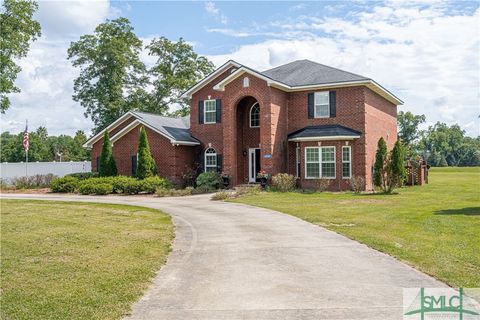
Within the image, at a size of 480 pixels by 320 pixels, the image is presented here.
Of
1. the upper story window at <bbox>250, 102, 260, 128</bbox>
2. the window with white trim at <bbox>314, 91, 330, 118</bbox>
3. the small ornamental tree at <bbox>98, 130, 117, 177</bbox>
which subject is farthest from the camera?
the small ornamental tree at <bbox>98, 130, 117, 177</bbox>

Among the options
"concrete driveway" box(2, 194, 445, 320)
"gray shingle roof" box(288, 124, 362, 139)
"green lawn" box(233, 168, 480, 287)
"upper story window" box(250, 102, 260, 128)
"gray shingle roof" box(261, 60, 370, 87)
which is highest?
"gray shingle roof" box(261, 60, 370, 87)

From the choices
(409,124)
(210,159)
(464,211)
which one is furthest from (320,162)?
(409,124)

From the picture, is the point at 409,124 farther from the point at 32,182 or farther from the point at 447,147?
the point at 32,182

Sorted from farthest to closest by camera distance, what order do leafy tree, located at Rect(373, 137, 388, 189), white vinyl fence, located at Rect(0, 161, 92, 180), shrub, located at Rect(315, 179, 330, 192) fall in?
white vinyl fence, located at Rect(0, 161, 92, 180) → shrub, located at Rect(315, 179, 330, 192) → leafy tree, located at Rect(373, 137, 388, 189)

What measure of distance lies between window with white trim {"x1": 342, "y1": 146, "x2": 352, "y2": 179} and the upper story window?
20.4ft

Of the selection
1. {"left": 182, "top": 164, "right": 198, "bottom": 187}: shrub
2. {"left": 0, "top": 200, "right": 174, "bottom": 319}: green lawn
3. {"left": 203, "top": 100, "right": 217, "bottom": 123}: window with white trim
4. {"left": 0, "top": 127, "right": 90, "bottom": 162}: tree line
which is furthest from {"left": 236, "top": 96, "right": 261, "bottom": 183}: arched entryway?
{"left": 0, "top": 127, "right": 90, "bottom": 162}: tree line

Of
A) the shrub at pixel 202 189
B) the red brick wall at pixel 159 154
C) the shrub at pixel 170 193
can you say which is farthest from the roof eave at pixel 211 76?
the shrub at pixel 170 193

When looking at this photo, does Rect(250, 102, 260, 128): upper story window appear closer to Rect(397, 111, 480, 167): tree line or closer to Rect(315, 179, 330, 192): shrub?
Rect(315, 179, 330, 192): shrub

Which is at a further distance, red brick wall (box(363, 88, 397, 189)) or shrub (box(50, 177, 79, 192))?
shrub (box(50, 177, 79, 192))

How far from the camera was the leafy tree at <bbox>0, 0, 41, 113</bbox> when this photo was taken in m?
30.2

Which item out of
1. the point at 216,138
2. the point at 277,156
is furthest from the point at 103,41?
the point at 277,156

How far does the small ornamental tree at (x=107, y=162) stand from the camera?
30.2 metres

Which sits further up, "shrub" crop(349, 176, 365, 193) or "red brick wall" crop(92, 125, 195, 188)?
"red brick wall" crop(92, 125, 195, 188)

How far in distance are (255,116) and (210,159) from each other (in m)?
4.37
